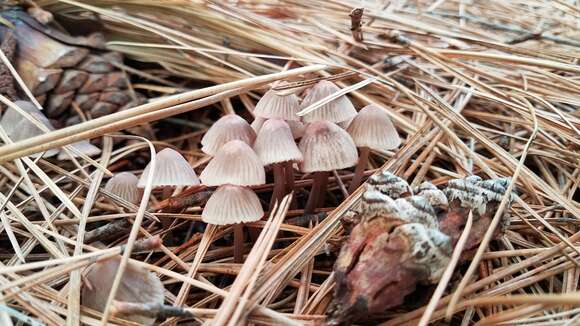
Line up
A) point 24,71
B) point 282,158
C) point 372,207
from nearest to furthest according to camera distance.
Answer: point 372,207 < point 282,158 < point 24,71

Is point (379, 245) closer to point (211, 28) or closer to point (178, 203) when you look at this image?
→ point (178, 203)

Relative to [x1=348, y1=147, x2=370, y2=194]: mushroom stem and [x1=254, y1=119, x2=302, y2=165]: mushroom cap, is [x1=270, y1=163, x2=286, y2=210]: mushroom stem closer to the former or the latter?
[x1=254, y1=119, x2=302, y2=165]: mushroom cap

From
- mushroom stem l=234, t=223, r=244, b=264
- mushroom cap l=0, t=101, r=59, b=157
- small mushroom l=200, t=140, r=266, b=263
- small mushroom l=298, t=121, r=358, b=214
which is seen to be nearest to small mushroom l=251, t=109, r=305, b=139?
small mushroom l=298, t=121, r=358, b=214

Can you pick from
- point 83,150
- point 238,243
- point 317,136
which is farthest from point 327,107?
point 83,150

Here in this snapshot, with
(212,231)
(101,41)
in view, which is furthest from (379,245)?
(101,41)

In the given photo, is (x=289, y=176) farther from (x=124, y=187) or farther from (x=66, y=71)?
(x=66, y=71)

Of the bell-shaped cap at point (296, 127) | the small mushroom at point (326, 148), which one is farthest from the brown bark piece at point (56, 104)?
the small mushroom at point (326, 148)

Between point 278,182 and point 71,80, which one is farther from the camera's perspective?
point 71,80
